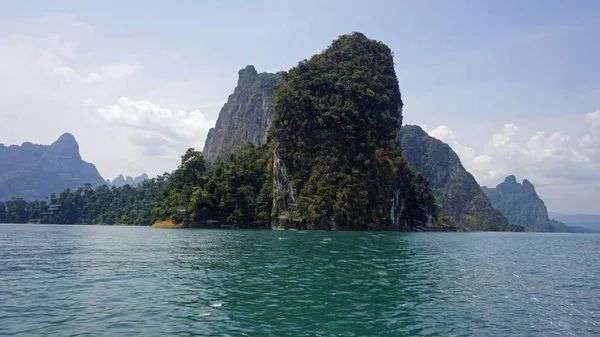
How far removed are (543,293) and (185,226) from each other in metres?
96.0

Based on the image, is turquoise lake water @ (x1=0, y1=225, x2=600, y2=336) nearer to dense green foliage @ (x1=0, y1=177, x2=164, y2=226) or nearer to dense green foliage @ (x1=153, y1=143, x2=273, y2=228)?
dense green foliage @ (x1=153, y1=143, x2=273, y2=228)

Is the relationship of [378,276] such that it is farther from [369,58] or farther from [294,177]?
[369,58]

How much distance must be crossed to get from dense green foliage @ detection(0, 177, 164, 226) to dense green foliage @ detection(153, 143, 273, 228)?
34.0 metres

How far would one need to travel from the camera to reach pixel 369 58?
133500 millimetres

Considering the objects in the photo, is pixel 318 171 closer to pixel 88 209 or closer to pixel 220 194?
pixel 220 194

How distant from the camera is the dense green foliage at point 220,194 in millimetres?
107062

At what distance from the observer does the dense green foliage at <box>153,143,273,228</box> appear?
107 metres

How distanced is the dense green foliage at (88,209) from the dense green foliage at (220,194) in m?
34.0

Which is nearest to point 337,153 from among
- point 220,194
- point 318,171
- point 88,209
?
A: point 318,171

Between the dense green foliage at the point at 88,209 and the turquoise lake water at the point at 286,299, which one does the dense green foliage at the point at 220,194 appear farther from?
the turquoise lake water at the point at 286,299

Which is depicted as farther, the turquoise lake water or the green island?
the green island

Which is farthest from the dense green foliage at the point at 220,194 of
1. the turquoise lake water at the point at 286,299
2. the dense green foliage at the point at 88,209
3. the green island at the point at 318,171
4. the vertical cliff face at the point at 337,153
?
the turquoise lake water at the point at 286,299

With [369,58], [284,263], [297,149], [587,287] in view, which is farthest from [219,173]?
[587,287]

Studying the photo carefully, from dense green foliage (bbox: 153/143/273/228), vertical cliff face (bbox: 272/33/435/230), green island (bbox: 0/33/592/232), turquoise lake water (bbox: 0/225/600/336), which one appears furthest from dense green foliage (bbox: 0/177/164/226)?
turquoise lake water (bbox: 0/225/600/336)
